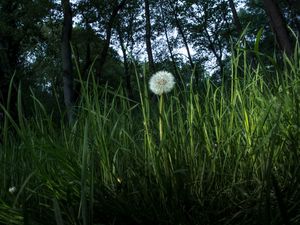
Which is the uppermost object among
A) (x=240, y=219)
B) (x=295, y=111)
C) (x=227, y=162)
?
(x=295, y=111)

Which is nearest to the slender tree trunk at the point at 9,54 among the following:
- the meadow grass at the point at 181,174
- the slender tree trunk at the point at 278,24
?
the slender tree trunk at the point at 278,24

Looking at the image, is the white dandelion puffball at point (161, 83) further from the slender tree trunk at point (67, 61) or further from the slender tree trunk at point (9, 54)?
the slender tree trunk at point (9, 54)

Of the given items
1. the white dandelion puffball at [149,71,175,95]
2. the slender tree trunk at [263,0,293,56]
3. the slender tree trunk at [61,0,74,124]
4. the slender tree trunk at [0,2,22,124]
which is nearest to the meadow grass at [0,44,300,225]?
the white dandelion puffball at [149,71,175,95]

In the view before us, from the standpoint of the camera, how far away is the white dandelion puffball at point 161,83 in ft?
4.56

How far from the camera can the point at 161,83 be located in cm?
142

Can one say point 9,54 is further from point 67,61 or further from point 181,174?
point 181,174

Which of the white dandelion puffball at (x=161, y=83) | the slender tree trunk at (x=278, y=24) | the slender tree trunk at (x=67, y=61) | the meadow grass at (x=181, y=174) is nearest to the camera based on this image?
the meadow grass at (x=181, y=174)

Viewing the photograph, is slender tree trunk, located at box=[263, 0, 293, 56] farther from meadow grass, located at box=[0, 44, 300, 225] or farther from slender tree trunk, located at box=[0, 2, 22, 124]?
slender tree trunk, located at box=[0, 2, 22, 124]

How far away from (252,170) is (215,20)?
37.7 metres

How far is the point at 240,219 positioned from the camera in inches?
43.0

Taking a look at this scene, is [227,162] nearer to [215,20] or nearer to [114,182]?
[114,182]

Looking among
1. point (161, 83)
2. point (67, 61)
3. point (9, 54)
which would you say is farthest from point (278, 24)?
point (9, 54)

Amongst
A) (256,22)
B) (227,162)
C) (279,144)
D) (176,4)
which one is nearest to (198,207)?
(227,162)

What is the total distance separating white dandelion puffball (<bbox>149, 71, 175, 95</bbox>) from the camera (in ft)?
4.56
